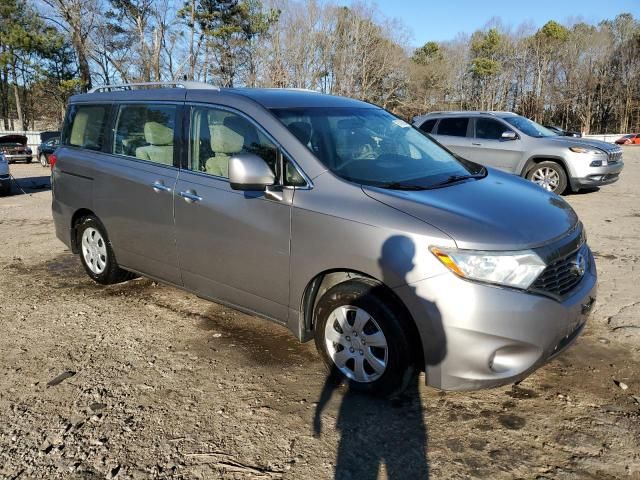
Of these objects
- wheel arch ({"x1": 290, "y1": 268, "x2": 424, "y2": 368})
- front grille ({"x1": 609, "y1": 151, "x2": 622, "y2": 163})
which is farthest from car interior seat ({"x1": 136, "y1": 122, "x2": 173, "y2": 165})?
front grille ({"x1": 609, "y1": 151, "x2": 622, "y2": 163})

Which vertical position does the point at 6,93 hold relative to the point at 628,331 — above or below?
above

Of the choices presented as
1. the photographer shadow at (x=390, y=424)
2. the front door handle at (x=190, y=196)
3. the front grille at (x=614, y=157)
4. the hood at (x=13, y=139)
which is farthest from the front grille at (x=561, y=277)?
the hood at (x=13, y=139)

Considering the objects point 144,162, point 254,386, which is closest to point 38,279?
point 144,162

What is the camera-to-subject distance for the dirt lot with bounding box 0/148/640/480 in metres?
2.60

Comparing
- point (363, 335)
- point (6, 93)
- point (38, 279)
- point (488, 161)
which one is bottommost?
point (38, 279)

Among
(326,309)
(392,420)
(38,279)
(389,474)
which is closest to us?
(389,474)

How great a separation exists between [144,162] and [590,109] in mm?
60302

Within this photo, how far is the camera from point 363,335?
311 centimetres

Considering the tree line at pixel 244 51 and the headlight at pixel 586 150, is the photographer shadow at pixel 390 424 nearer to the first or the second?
the headlight at pixel 586 150

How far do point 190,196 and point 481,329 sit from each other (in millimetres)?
2259

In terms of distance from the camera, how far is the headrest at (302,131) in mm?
3476

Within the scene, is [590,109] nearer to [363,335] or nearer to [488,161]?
[488,161]

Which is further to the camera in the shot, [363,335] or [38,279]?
[38,279]

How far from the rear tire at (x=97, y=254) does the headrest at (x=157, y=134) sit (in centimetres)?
108
